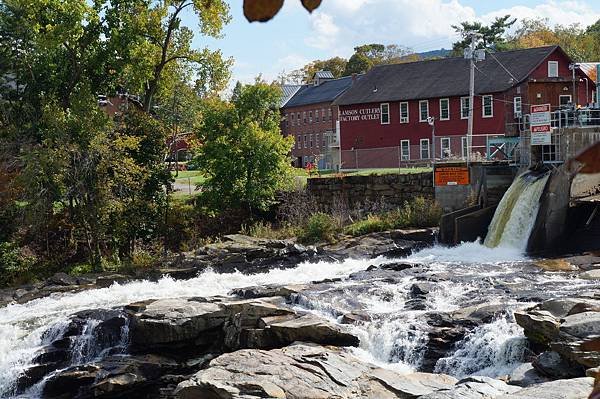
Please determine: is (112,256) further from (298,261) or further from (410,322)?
(410,322)

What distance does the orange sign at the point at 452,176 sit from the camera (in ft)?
104

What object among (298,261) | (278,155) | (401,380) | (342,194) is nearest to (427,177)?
(342,194)

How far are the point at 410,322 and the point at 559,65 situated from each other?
3808cm

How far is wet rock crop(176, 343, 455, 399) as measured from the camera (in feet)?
42.6

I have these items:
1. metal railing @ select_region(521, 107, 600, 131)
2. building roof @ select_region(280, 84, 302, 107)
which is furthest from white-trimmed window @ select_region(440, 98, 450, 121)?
building roof @ select_region(280, 84, 302, 107)

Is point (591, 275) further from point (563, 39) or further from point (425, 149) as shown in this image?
point (563, 39)

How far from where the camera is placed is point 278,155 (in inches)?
1417

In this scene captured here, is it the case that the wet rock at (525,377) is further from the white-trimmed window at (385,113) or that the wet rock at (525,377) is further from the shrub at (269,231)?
the white-trimmed window at (385,113)

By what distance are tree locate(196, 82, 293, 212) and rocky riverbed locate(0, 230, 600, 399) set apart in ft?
33.8

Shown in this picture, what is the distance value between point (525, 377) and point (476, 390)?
2.28 metres

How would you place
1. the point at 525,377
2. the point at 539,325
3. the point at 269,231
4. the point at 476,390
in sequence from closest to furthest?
the point at 476,390 → the point at 525,377 → the point at 539,325 → the point at 269,231

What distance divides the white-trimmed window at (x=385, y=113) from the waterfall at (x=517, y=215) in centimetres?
2700

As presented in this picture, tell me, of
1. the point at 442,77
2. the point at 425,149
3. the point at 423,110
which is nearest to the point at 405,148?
the point at 425,149

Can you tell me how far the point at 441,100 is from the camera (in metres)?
52.1
